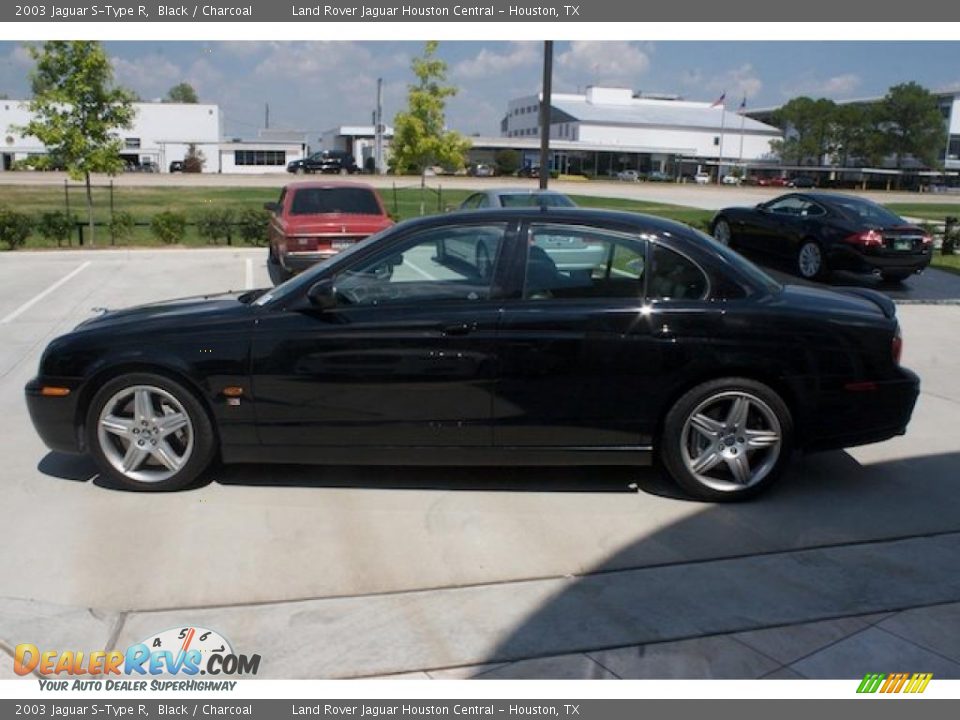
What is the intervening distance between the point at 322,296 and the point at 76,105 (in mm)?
15509

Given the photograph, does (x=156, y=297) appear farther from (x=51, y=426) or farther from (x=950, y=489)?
(x=950, y=489)

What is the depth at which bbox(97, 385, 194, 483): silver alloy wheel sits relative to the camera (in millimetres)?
5172

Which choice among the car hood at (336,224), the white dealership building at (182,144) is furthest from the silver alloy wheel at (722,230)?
the white dealership building at (182,144)

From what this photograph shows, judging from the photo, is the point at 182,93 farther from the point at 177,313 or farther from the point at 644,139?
the point at 177,313

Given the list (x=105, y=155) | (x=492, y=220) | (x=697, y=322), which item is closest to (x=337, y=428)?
(x=492, y=220)

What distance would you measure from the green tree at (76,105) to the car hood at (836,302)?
16238 mm

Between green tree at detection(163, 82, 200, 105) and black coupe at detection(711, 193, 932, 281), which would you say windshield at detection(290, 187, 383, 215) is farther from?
green tree at detection(163, 82, 200, 105)

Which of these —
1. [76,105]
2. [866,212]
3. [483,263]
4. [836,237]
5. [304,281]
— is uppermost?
[76,105]

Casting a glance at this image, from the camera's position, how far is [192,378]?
5.10 m

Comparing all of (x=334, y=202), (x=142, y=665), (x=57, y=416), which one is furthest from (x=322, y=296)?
(x=334, y=202)

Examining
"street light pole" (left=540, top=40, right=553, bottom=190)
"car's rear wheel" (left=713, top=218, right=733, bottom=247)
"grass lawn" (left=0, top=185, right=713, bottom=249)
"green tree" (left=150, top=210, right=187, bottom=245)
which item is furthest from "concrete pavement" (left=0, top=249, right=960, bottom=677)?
"grass lawn" (left=0, top=185, right=713, bottom=249)

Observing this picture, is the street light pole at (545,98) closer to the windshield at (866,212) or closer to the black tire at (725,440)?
the windshield at (866,212)

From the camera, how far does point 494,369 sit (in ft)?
16.5

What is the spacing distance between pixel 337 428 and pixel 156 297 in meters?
8.16
